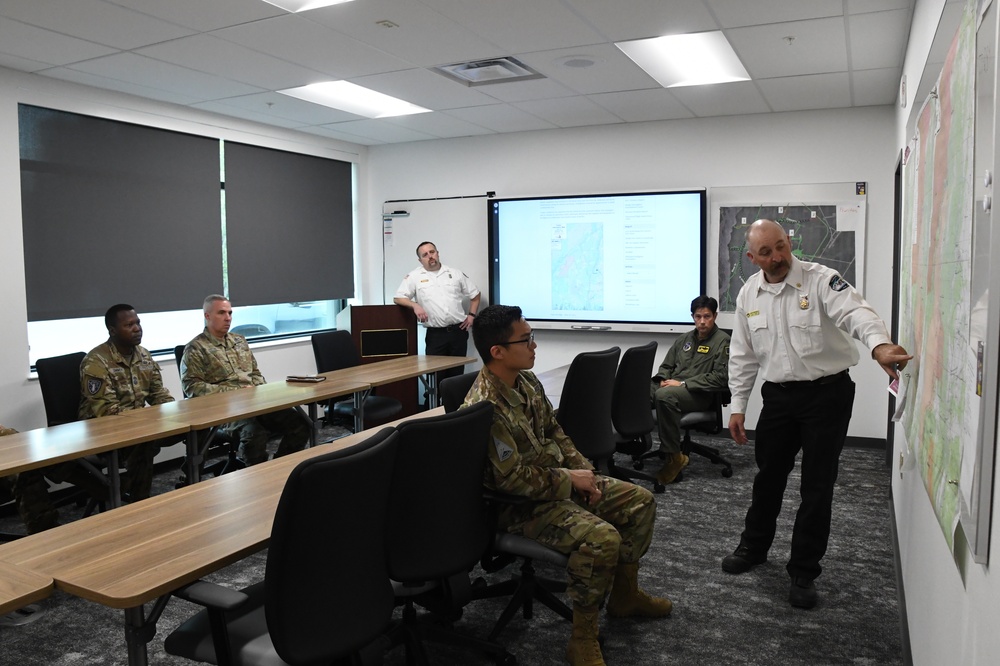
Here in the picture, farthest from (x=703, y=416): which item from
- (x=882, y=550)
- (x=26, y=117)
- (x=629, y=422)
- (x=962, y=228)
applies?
(x=26, y=117)

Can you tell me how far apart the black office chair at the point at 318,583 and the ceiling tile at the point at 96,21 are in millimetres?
2921

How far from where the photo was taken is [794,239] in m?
6.09

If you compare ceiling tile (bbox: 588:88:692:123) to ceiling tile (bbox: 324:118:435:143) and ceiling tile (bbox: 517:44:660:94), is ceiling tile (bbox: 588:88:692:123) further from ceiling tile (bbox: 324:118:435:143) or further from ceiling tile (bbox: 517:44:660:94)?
ceiling tile (bbox: 324:118:435:143)

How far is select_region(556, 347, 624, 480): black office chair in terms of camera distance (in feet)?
11.8

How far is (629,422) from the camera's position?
4418 millimetres

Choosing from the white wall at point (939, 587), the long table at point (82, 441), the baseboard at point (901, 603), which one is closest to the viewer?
the white wall at point (939, 587)

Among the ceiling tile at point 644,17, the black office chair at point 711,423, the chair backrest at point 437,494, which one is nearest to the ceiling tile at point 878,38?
the ceiling tile at point 644,17

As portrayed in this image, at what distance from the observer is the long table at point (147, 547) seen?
5.61 feet

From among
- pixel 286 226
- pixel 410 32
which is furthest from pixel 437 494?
pixel 286 226

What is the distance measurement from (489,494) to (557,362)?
187 inches

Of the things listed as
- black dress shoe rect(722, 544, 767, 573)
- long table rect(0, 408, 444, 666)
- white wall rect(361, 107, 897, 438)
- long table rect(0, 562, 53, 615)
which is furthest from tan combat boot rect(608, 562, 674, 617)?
white wall rect(361, 107, 897, 438)

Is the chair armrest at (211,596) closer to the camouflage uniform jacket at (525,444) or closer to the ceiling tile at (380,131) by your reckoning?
the camouflage uniform jacket at (525,444)

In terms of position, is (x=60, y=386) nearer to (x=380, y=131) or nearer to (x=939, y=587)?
(x=380, y=131)

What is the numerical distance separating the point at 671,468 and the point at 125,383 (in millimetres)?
3449
